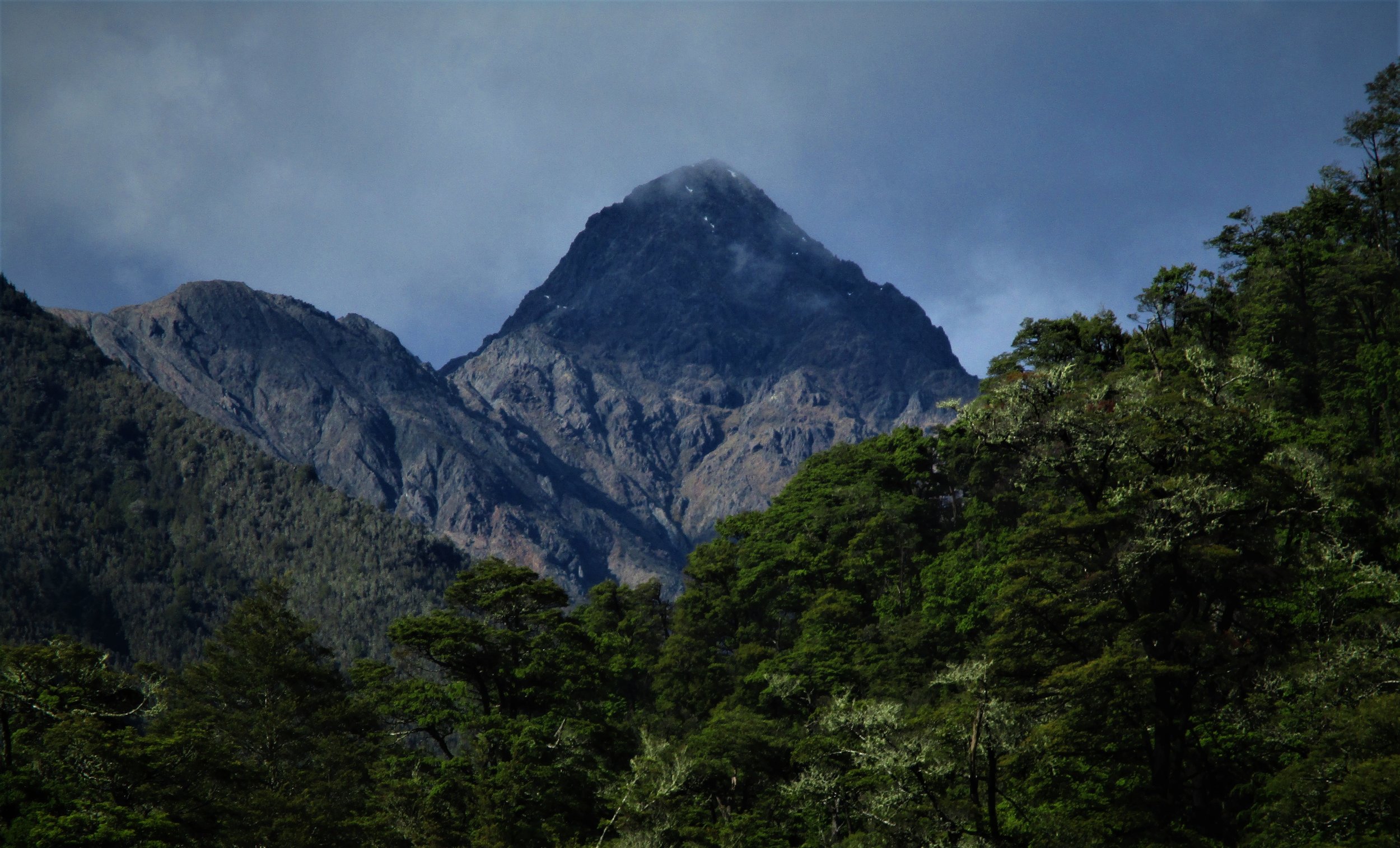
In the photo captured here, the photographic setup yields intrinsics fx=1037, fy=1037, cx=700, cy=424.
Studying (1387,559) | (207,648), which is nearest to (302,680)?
(207,648)

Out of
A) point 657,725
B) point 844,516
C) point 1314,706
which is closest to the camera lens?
point 1314,706

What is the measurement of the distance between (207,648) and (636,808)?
24.7m

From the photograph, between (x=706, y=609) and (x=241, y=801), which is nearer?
(x=241, y=801)

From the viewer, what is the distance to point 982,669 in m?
26.5

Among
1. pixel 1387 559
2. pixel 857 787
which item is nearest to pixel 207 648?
pixel 857 787

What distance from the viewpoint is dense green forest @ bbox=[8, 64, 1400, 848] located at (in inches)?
1085

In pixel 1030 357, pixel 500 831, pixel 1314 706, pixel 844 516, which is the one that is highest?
pixel 1030 357

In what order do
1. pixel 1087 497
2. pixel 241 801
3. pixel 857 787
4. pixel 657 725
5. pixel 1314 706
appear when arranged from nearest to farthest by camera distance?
1. pixel 1314 706
2. pixel 1087 497
3. pixel 857 787
4. pixel 241 801
5. pixel 657 725

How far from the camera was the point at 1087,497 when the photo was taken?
30812mm

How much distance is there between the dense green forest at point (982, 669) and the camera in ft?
90.4

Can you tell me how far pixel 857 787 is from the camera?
35688 mm

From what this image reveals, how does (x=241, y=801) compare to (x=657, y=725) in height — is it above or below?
below

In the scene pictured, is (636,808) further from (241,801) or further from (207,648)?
(207,648)

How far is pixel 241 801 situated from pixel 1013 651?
94.8 feet
